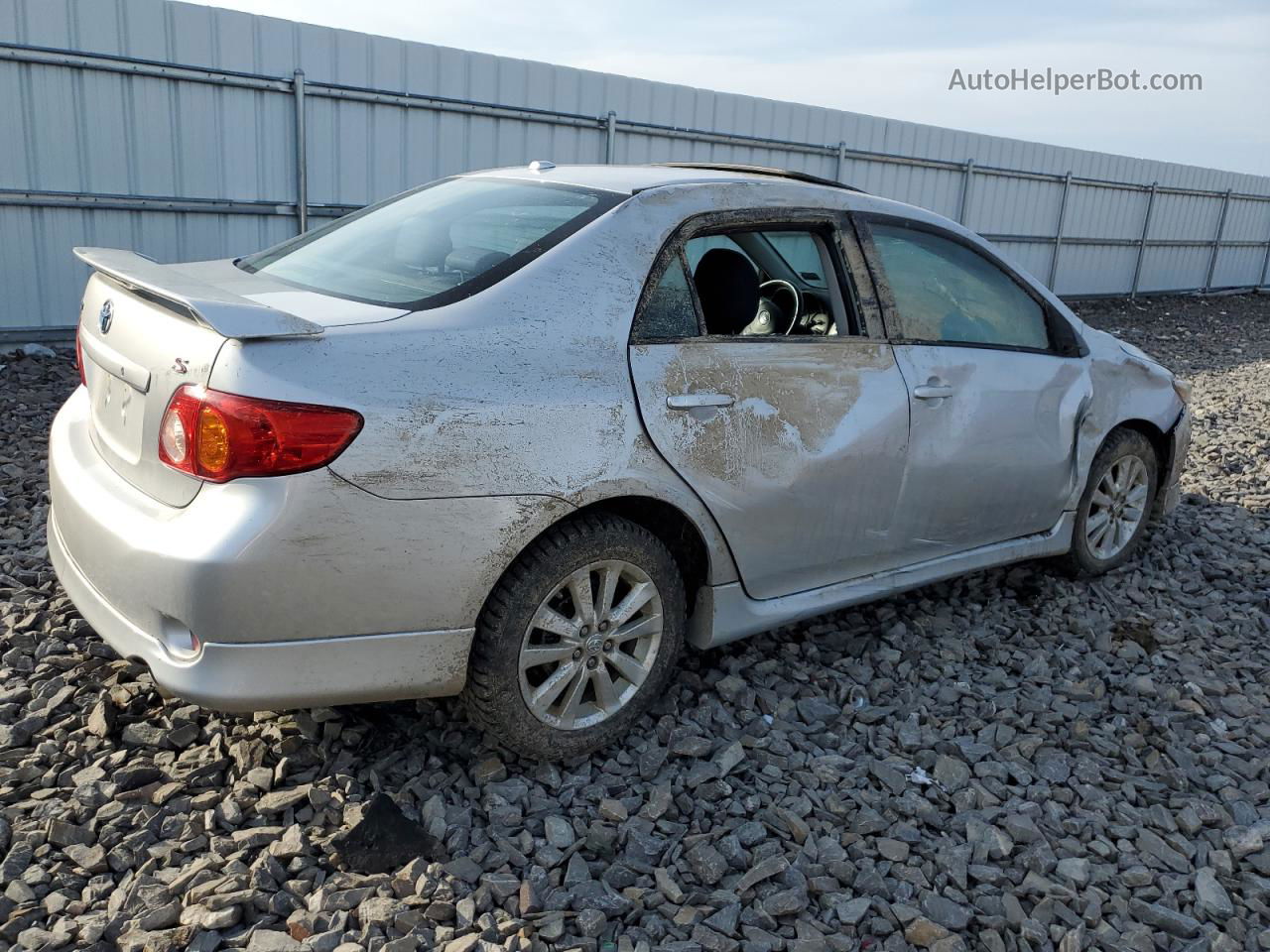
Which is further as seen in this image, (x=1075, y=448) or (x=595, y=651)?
(x=1075, y=448)

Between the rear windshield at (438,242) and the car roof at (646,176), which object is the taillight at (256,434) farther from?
the car roof at (646,176)

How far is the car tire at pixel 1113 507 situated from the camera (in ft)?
15.1

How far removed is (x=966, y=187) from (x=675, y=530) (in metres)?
14.5

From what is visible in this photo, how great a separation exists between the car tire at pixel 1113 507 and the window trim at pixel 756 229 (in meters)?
1.63

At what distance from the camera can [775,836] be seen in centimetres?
289

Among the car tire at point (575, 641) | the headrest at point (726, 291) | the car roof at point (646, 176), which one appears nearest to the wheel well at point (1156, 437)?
the car roof at point (646, 176)

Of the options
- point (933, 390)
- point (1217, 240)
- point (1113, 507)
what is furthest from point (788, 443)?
point (1217, 240)

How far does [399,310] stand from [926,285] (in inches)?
79.4

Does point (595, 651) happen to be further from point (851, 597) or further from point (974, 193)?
point (974, 193)

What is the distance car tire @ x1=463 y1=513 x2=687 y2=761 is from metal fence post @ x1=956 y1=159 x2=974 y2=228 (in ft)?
47.2

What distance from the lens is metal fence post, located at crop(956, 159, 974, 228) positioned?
16047 millimetres

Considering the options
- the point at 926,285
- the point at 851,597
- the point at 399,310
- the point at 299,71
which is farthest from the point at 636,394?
the point at 299,71

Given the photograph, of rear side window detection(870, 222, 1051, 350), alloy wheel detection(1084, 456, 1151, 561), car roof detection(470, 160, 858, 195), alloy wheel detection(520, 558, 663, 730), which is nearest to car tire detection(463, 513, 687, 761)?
alloy wheel detection(520, 558, 663, 730)

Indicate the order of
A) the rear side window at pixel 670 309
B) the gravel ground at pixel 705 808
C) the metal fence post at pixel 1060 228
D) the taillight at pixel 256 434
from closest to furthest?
the taillight at pixel 256 434, the gravel ground at pixel 705 808, the rear side window at pixel 670 309, the metal fence post at pixel 1060 228
